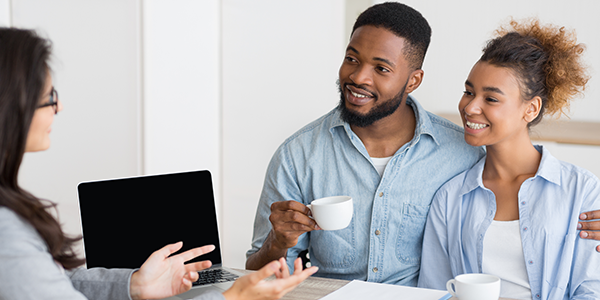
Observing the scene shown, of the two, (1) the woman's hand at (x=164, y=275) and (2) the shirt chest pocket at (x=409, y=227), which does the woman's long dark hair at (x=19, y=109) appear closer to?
(1) the woman's hand at (x=164, y=275)

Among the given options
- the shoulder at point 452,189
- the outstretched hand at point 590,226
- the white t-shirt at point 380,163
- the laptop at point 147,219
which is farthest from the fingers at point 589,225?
the laptop at point 147,219

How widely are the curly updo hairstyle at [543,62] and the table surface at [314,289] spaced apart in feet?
2.57

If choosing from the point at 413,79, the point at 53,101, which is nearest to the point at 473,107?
the point at 413,79

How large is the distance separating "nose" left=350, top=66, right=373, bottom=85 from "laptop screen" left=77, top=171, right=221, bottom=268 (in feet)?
1.93

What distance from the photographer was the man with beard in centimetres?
180

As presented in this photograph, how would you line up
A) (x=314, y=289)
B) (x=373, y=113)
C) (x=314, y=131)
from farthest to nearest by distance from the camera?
1. (x=314, y=131)
2. (x=373, y=113)
3. (x=314, y=289)

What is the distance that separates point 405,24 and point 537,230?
0.79m

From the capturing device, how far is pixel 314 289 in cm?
139

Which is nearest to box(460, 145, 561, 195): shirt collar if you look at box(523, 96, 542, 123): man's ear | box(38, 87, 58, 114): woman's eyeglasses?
box(523, 96, 542, 123): man's ear

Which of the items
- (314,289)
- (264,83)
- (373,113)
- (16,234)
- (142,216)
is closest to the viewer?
(16,234)

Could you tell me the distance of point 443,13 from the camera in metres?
3.48

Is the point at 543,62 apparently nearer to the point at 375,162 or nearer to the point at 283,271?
the point at 375,162

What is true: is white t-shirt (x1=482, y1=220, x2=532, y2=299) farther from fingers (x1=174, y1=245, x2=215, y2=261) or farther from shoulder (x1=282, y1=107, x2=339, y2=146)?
fingers (x1=174, y1=245, x2=215, y2=261)

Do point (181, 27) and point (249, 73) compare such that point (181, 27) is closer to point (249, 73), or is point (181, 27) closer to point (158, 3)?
point (158, 3)
